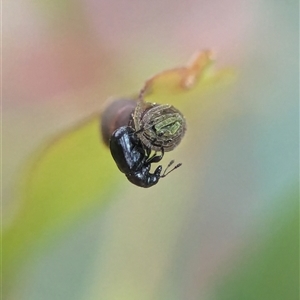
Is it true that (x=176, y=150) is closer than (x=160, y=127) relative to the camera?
No

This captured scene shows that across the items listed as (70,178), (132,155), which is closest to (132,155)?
(132,155)

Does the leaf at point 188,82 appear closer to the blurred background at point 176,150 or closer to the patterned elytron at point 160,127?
the blurred background at point 176,150

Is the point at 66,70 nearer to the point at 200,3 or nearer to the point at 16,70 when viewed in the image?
the point at 16,70

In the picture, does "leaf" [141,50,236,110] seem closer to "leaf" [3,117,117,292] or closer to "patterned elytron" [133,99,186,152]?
"leaf" [3,117,117,292]

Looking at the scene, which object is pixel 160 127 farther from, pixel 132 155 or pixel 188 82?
pixel 188 82

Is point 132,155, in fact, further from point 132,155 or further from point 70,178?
point 70,178

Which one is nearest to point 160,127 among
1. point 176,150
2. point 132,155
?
point 132,155

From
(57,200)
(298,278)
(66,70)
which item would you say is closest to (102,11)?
(66,70)
